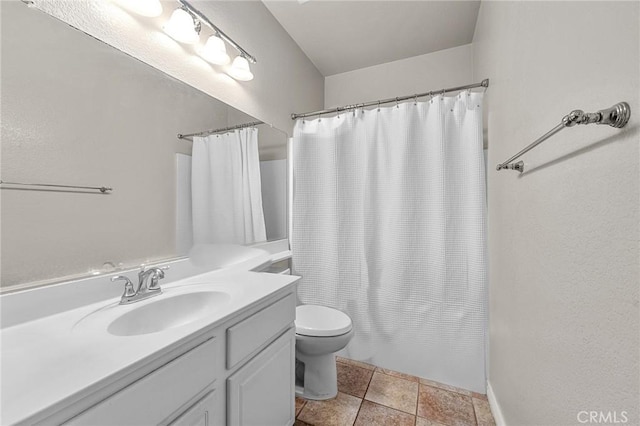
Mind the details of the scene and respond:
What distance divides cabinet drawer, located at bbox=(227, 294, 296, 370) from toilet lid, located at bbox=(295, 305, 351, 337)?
0.31m

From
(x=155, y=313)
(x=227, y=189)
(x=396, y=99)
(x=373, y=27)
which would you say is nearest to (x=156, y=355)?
(x=155, y=313)

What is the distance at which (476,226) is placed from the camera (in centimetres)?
160

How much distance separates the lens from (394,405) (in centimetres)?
152

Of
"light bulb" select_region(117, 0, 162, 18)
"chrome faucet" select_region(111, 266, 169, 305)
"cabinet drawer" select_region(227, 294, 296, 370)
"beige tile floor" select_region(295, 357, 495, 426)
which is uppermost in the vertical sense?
"light bulb" select_region(117, 0, 162, 18)

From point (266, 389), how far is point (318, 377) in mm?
618

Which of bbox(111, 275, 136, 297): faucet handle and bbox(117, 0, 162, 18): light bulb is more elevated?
bbox(117, 0, 162, 18): light bulb

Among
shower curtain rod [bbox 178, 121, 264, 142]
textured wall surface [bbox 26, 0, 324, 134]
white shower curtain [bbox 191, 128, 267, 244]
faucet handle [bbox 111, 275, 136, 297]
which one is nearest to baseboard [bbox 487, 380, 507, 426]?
white shower curtain [bbox 191, 128, 267, 244]

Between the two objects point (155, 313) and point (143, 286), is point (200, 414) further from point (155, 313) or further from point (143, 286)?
point (143, 286)

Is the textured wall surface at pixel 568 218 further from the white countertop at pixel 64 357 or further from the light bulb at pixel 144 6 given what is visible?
the light bulb at pixel 144 6

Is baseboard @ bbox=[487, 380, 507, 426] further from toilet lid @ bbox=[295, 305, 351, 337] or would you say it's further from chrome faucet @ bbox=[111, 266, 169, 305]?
chrome faucet @ bbox=[111, 266, 169, 305]

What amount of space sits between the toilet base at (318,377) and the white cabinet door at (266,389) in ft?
1.05

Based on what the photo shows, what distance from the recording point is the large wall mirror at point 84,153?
76 cm

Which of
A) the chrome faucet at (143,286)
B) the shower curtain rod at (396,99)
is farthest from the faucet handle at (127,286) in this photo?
the shower curtain rod at (396,99)

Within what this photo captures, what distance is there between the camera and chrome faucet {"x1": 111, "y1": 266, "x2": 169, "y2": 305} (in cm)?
93
